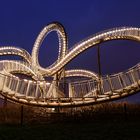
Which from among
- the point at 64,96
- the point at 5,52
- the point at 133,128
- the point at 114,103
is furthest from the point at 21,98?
the point at 5,52

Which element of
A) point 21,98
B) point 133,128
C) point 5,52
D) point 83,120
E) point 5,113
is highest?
point 5,52

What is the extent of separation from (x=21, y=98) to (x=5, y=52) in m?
11.7

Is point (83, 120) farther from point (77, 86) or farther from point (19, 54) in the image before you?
point (19, 54)

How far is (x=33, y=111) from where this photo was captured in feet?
69.2

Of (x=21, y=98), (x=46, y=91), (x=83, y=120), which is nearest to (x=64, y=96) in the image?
(x=46, y=91)

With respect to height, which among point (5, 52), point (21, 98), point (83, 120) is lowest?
point (83, 120)

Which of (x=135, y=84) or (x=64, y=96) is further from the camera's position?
(x=64, y=96)

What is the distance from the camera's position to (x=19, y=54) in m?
32.8

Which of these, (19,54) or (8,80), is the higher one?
(19,54)

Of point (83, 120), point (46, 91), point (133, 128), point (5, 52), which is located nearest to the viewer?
point (133, 128)

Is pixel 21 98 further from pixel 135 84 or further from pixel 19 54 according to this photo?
pixel 19 54

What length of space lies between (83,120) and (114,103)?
4.64 meters

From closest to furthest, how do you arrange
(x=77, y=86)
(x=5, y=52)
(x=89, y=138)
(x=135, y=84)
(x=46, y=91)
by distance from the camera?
(x=89, y=138) < (x=135, y=84) < (x=77, y=86) < (x=46, y=91) < (x=5, y=52)

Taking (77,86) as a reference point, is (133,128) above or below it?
below
